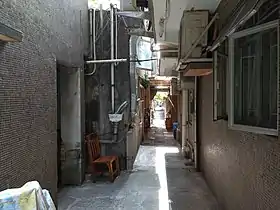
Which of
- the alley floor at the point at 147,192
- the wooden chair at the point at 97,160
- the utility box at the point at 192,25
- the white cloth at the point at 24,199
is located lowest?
the alley floor at the point at 147,192

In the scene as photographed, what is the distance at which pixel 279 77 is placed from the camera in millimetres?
2510

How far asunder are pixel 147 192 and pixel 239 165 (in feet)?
8.58

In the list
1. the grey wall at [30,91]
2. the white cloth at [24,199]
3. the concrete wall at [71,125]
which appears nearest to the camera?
the white cloth at [24,199]

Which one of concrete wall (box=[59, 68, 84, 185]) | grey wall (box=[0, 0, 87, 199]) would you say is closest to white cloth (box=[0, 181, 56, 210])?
grey wall (box=[0, 0, 87, 199])

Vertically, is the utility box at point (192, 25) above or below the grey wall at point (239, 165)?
above

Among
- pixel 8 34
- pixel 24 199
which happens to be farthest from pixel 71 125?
pixel 24 199

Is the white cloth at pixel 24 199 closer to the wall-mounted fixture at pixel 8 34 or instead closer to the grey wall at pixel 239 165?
the wall-mounted fixture at pixel 8 34

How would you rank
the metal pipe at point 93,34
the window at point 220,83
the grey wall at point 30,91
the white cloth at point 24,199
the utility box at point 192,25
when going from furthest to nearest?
the metal pipe at point 93,34, the utility box at point 192,25, the window at point 220,83, the grey wall at point 30,91, the white cloth at point 24,199

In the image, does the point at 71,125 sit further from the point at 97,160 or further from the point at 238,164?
the point at 238,164

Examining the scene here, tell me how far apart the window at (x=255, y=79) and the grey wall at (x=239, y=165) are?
0.51 feet

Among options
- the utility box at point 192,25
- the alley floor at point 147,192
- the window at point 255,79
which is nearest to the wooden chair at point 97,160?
the alley floor at point 147,192

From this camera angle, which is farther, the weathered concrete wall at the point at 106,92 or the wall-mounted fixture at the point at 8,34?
the weathered concrete wall at the point at 106,92

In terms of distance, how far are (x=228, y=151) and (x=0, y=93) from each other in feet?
9.46

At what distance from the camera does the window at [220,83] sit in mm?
4520
